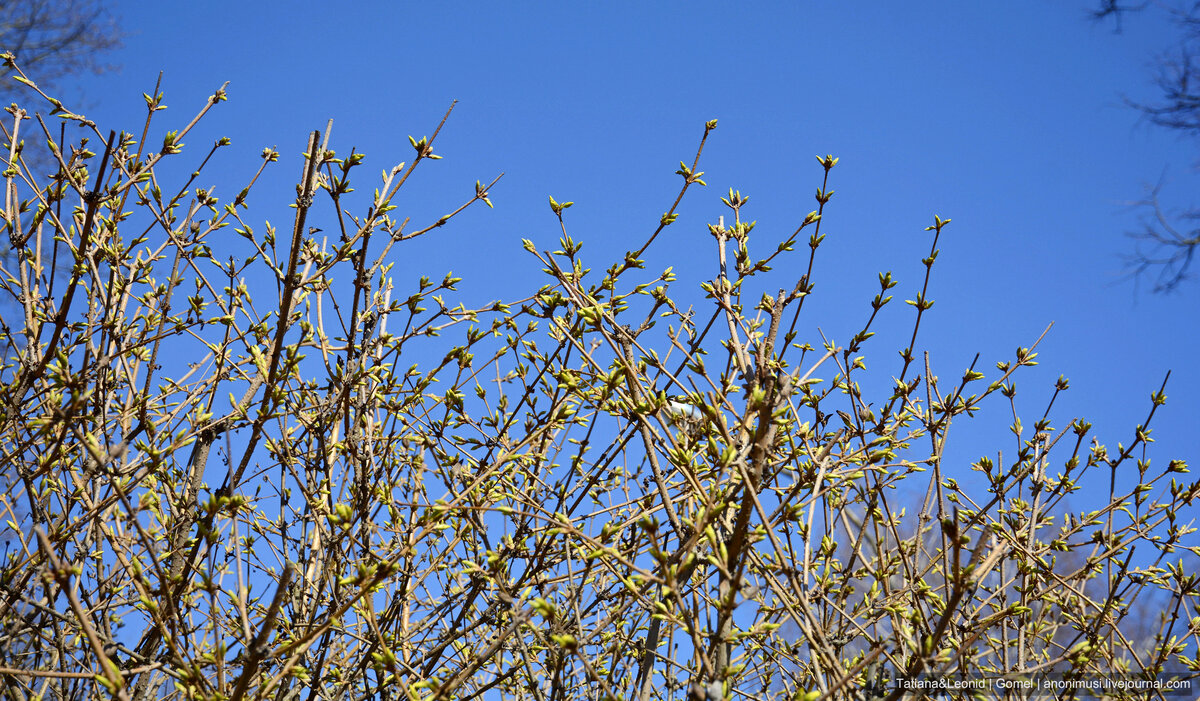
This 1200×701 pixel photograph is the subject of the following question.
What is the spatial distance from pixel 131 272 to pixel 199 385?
0.48 m

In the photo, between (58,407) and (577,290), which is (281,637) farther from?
(577,290)

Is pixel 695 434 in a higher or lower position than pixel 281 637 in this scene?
higher

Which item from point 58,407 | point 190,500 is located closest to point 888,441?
point 190,500

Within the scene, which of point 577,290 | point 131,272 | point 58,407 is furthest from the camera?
point 131,272

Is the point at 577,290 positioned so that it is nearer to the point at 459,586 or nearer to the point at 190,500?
the point at 459,586

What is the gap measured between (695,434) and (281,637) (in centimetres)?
141

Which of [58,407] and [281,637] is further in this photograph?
[281,637]

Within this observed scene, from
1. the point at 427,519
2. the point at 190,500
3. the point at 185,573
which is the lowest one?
the point at 185,573

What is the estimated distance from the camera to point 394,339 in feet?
8.18

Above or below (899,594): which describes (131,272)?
above

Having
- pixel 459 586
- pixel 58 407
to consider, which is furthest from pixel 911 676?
pixel 58 407

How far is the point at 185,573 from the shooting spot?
6.18 ft

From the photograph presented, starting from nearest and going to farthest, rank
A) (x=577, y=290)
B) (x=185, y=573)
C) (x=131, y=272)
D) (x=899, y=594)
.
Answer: (x=185, y=573)
(x=577, y=290)
(x=899, y=594)
(x=131, y=272)

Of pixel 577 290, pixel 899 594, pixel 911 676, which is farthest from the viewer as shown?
pixel 899 594
